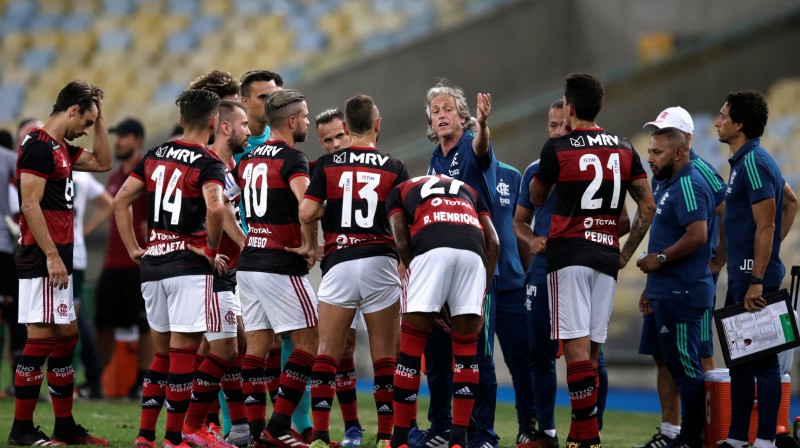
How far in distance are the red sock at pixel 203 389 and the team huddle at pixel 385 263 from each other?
0.04 feet

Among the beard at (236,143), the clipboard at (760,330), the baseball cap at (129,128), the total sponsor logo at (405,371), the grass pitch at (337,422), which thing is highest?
the baseball cap at (129,128)

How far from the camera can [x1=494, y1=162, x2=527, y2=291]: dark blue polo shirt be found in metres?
7.79

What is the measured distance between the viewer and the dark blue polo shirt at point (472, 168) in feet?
22.7

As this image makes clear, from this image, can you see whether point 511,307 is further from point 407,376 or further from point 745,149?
point 745,149

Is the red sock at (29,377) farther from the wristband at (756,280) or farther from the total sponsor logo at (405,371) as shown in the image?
the wristband at (756,280)

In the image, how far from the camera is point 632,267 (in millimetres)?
14609

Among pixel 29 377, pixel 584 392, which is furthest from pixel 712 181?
pixel 29 377

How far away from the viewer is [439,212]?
6273 millimetres

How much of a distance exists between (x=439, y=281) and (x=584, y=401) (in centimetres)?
Result: 116

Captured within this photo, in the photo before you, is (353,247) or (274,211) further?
(274,211)

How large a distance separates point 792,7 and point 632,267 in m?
4.87

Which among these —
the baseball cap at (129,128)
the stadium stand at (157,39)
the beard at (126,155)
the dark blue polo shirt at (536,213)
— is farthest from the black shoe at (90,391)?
the stadium stand at (157,39)

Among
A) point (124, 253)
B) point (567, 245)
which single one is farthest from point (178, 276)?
point (124, 253)

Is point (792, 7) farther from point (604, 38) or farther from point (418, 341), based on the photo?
point (418, 341)
